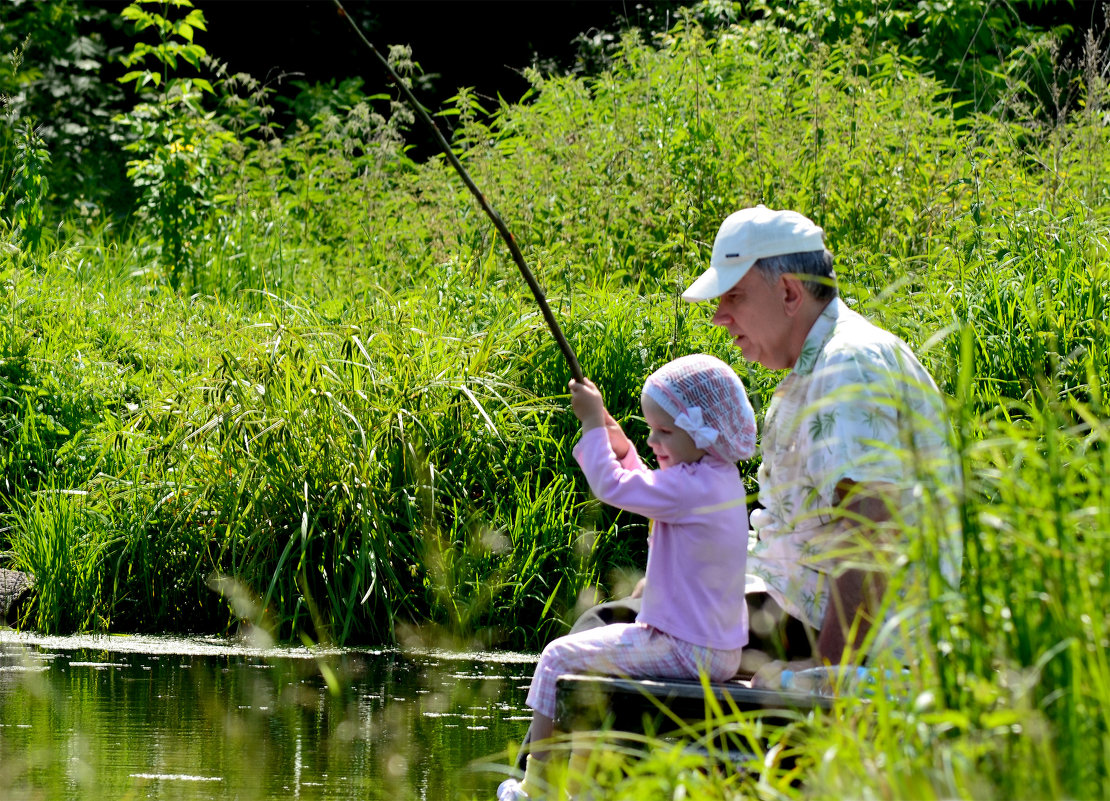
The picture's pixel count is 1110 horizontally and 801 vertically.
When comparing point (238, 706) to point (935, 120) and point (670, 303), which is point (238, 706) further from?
point (935, 120)

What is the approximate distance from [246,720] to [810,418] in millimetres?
2217

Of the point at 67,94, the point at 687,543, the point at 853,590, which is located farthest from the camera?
the point at 67,94

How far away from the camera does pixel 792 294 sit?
11.2 ft

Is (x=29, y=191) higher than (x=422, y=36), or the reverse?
(x=422, y=36)

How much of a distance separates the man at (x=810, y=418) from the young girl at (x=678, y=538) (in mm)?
123

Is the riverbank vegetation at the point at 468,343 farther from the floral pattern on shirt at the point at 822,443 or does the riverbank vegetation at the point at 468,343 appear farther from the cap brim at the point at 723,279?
the cap brim at the point at 723,279

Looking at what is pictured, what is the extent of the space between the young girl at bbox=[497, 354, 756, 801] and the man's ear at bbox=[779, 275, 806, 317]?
8.4 inches

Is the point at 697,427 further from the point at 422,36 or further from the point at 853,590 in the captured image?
the point at 422,36

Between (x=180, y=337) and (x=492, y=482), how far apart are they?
2207mm

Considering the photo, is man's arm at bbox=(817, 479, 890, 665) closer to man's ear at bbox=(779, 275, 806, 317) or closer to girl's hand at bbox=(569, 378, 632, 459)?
man's ear at bbox=(779, 275, 806, 317)

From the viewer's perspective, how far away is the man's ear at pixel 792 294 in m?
3.41

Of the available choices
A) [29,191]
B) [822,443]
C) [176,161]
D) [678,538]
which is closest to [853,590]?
[822,443]

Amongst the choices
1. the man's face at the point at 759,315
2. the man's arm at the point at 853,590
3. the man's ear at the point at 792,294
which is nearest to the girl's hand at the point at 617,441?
the man's face at the point at 759,315

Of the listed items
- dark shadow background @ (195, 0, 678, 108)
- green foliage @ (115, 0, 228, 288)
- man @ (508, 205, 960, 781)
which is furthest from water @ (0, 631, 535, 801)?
dark shadow background @ (195, 0, 678, 108)
